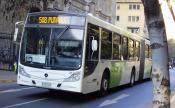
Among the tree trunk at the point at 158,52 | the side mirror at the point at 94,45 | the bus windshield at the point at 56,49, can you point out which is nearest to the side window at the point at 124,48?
the side mirror at the point at 94,45

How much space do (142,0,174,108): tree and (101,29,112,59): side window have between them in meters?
9.85

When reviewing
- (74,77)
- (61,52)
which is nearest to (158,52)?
(74,77)

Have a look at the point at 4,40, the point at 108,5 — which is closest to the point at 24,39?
the point at 4,40

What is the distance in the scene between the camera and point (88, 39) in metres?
15.1

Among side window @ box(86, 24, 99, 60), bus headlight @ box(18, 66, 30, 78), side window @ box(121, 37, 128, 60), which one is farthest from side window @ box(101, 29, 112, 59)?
bus headlight @ box(18, 66, 30, 78)

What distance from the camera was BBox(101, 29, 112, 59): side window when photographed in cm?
1692

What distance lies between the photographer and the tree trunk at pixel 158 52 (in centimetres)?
678

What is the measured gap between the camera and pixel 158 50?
6945 millimetres

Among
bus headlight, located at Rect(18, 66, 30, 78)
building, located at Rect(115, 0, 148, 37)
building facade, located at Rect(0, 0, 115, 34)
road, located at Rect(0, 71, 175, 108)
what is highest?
building, located at Rect(115, 0, 148, 37)

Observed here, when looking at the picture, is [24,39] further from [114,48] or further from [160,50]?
[160,50]

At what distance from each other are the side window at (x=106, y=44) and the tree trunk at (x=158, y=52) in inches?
388

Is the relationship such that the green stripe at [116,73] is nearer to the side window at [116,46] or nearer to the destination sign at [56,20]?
the side window at [116,46]

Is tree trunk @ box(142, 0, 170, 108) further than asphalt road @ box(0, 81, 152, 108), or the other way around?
asphalt road @ box(0, 81, 152, 108)

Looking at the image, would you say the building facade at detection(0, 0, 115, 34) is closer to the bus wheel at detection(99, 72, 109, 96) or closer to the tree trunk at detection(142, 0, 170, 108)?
the bus wheel at detection(99, 72, 109, 96)
